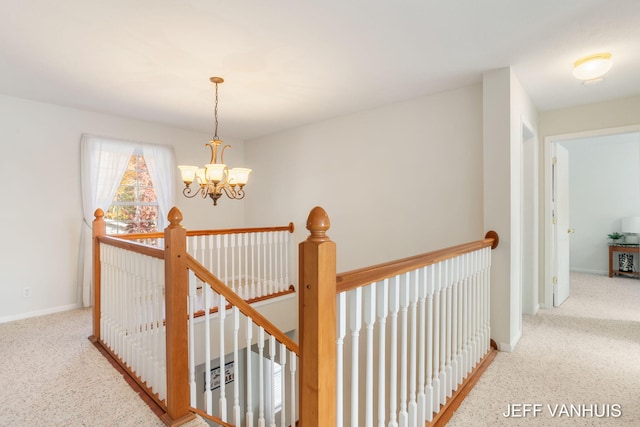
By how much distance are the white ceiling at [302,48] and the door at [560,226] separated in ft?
2.89

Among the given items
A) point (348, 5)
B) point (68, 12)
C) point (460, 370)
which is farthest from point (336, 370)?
point (68, 12)

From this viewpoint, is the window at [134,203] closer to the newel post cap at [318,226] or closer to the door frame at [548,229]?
the newel post cap at [318,226]

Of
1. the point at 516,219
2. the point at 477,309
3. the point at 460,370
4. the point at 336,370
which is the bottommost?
the point at 460,370

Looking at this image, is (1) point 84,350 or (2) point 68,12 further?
(1) point 84,350

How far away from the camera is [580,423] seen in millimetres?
1794

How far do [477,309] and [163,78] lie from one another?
11.0 ft

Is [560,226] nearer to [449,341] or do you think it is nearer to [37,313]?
[449,341]

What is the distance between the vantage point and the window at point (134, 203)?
13.9ft

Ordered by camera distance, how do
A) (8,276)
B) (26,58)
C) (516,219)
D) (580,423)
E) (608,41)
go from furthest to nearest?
1. (8,276)
2. (516,219)
3. (26,58)
4. (608,41)
5. (580,423)

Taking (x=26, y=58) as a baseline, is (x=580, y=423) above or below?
below

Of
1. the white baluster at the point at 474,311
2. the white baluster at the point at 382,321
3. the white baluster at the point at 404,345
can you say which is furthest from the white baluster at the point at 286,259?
the white baluster at the point at 382,321

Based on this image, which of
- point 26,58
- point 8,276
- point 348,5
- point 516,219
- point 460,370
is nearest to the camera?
point 348,5

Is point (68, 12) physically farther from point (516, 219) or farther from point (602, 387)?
point (602, 387)

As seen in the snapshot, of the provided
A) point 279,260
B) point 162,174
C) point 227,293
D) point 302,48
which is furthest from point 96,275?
point 302,48
